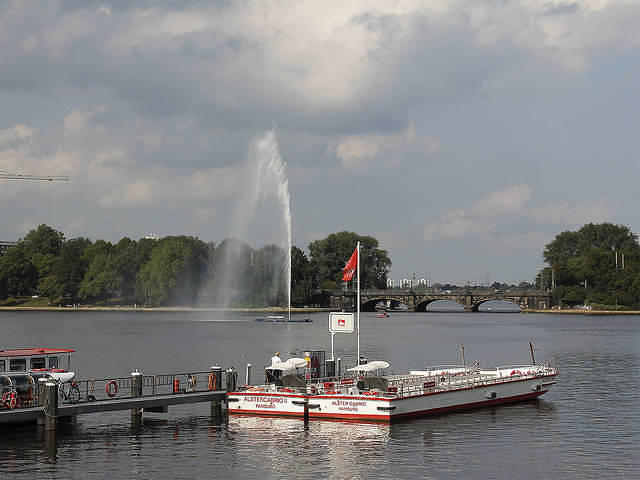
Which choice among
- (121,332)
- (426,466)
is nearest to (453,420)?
(426,466)

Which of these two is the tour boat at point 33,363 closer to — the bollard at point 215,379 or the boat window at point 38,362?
the boat window at point 38,362

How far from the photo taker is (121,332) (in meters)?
150

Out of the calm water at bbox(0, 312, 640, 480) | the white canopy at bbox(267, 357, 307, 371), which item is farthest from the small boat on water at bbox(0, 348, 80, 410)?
the white canopy at bbox(267, 357, 307, 371)

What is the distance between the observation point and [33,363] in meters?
49.3

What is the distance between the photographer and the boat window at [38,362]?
49250mm

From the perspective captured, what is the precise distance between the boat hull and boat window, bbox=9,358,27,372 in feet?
36.3

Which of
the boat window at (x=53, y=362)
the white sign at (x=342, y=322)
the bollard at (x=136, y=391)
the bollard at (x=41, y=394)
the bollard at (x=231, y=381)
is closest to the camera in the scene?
the bollard at (x=41, y=394)

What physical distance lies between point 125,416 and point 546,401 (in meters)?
27.3

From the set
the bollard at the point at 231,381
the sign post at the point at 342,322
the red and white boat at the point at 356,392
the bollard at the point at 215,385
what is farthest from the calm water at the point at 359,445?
the sign post at the point at 342,322

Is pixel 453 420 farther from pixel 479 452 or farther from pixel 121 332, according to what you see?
pixel 121 332

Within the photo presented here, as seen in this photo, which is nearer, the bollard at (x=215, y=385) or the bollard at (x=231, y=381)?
the bollard at (x=215, y=385)

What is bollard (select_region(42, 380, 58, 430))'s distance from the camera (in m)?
44.2

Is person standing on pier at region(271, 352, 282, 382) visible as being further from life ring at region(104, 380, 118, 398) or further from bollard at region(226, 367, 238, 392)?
life ring at region(104, 380, 118, 398)

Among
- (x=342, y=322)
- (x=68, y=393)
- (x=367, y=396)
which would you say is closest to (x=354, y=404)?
(x=367, y=396)
